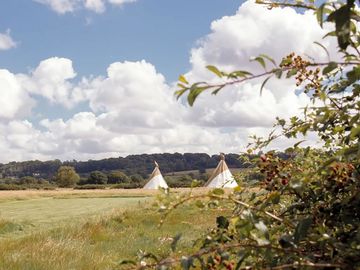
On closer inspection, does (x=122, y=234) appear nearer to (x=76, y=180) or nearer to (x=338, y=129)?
(x=338, y=129)

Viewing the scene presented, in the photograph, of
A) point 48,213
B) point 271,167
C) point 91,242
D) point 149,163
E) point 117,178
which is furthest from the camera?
point 149,163

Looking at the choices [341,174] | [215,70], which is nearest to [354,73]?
[215,70]

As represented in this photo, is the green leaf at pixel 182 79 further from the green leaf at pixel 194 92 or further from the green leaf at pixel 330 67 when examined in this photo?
the green leaf at pixel 330 67

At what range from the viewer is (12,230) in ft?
58.5

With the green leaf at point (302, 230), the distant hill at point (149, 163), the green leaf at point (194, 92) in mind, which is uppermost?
the distant hill at point (149, 163)

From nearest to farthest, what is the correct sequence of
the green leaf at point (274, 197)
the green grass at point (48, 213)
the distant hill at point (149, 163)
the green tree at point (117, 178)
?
the green leaf at point (274, 197)
the green grass at point (48, 213)
the green tree at point (117, 178)
the distant hill at point (149, 163)

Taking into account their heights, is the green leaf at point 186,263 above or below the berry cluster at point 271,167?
below

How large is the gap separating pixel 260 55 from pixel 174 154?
551ft

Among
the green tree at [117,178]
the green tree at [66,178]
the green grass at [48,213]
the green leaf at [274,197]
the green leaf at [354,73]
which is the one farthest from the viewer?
the green tree at [117,178]

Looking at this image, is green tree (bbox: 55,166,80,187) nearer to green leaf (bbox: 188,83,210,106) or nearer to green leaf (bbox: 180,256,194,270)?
green leaf (bbox: 180,256,194,270)

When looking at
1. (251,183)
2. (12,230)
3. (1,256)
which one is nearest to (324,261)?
(251,183)

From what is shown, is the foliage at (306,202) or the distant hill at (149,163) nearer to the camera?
the foliage at (306,202)

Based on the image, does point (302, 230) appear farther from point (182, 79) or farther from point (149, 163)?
point (149, 163)

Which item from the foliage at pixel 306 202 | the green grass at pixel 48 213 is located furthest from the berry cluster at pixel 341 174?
the green grass at pixel 48 213
